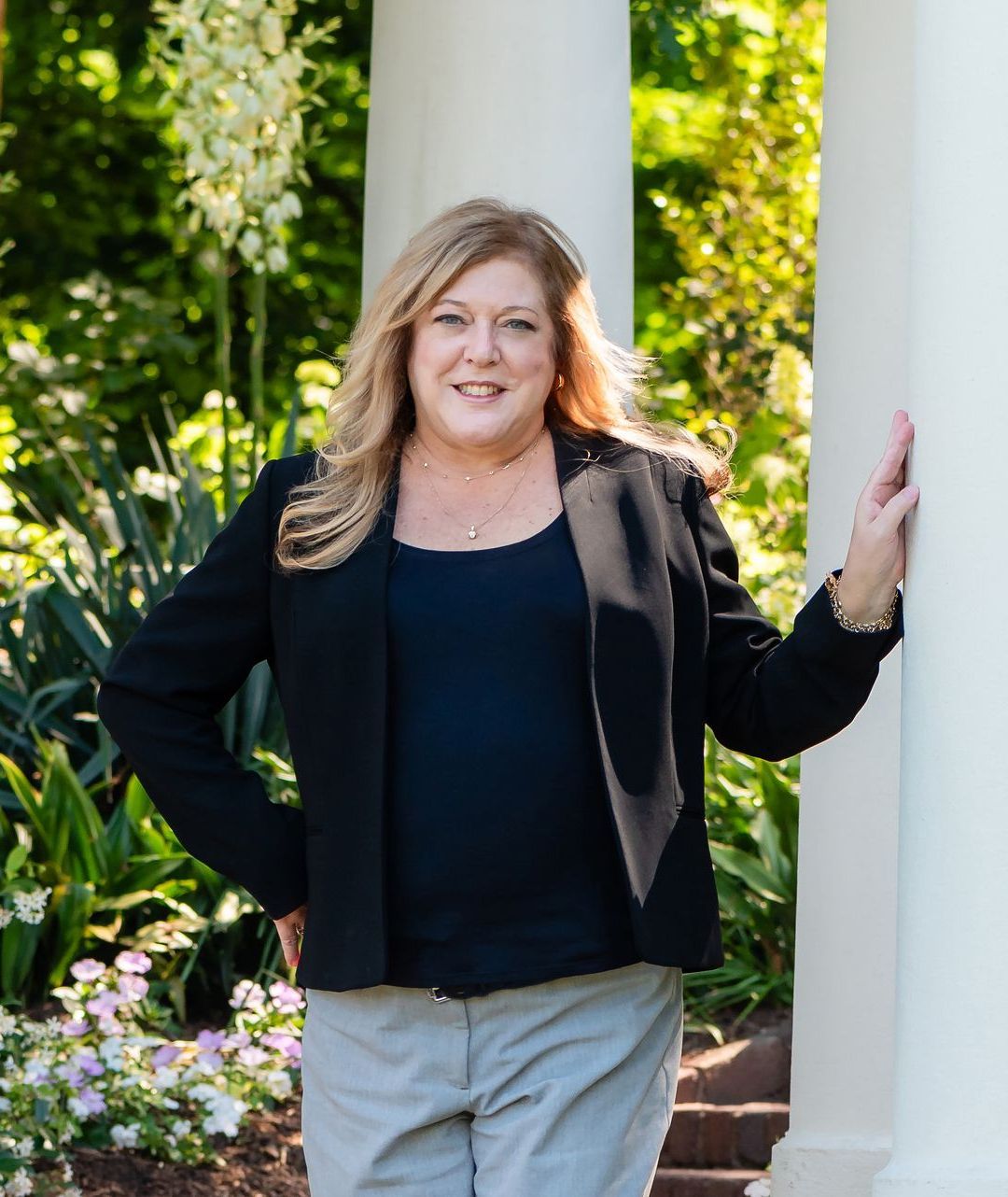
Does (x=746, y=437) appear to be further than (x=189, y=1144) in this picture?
Yes

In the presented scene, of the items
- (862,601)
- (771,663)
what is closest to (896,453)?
(862,601)

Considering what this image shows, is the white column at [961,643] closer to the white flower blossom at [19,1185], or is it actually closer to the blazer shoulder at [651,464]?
the blazer shoulder at [651,464]

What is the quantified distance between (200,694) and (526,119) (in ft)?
5.24

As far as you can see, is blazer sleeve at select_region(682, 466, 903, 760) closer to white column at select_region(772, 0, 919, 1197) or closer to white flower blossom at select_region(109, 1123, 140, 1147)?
white column at select_region(772, 0, 919, 1197)

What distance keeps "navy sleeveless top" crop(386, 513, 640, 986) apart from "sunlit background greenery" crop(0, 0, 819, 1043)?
87 cm

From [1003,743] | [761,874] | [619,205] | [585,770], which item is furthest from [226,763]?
[761,874]

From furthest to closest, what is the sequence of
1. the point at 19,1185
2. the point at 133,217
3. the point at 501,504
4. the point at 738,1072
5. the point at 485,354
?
the point at 133,217 → the point at 738,1072 → the point at 19,1185 → the point at 501,504 → the point at 485,354

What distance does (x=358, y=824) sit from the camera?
8.02 ft

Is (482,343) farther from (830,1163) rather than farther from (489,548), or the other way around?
(830,1163)

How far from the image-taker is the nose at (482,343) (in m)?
2.51

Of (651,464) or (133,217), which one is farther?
(133,217)

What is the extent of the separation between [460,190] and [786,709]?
5.44ft

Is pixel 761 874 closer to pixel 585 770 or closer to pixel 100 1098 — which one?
pixel 100 1098

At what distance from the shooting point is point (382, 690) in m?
2.44
